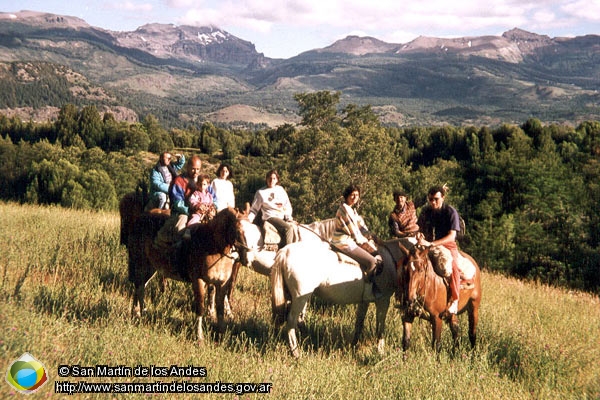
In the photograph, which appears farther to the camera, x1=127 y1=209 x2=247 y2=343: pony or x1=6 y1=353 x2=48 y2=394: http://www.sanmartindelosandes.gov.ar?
x1=127 y1=209 x2=247 y2=343: pony

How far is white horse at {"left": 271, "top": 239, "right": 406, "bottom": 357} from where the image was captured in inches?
280

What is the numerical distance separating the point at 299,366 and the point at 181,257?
289 centimetres

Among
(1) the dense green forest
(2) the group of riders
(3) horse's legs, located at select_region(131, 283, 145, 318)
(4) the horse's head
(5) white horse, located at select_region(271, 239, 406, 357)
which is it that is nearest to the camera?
(4) the horse's head

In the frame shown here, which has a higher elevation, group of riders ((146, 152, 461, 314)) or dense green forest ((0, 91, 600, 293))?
group of riders ((146, 152, 461, 314))

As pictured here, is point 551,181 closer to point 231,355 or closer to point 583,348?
point 583,348

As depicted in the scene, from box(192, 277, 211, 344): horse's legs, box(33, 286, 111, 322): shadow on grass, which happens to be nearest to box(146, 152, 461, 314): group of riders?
box(192, 277, 211, 344): horse's legs

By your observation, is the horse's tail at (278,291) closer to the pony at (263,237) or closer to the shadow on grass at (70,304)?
the pony at (263,237)

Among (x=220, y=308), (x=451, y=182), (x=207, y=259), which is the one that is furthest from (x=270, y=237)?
(x=451, y=182)

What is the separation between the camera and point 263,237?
8.74 metres

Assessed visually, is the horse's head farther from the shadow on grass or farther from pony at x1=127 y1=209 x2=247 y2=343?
the shadow on grass

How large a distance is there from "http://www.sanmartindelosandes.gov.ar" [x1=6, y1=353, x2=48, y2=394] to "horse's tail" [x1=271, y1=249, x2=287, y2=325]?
11.3 feet

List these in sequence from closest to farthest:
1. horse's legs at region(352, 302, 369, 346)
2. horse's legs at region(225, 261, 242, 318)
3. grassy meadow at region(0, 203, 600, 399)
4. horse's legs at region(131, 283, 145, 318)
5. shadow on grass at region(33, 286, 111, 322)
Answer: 1. grassy meadow at region(0, 203, 600, 399)
2. shadow on grass at region(33, 286, 111, 322)
3. horse's legs at region(352, 302, 369, 346)
4. horse's legs at region(225, 261, 242, 318)
5. horse's legs at region(131, 283, 145, 318)

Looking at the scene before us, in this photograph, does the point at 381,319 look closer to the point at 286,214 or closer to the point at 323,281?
the point at 323,281

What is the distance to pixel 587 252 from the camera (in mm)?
29969
